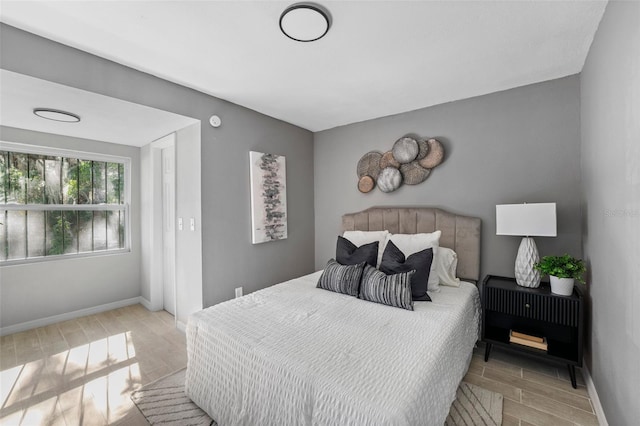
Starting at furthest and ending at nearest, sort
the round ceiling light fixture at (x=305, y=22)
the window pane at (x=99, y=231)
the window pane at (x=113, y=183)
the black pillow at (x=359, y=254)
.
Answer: the window pane at (x=113, y=183) < the window pane at (x=99, y=231) < the black pillow at (x=359, y=254) < the round ceiling light fixture at (x=305, y=22)

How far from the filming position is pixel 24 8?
60.0 inches

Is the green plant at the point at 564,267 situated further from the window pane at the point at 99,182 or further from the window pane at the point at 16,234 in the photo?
the window pane at the point at 16,234

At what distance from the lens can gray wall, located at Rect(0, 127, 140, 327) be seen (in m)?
2.90

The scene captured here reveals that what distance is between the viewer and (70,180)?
3.34 m

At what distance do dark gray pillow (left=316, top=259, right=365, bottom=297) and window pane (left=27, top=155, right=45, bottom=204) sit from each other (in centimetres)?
340

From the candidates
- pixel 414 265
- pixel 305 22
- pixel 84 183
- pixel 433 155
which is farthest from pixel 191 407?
pixel 84 183

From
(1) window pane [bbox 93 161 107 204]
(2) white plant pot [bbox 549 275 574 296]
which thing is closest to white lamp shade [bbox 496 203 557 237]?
(2) white plant pot [bbox 549 275 574 296]

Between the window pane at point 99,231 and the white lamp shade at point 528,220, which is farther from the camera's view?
the window pane at point 99,231

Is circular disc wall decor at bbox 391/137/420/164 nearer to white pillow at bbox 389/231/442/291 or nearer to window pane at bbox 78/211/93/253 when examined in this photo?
white pillow at bbox 389/231/442/291

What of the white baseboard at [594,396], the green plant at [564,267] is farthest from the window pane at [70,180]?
the white baseboard at [594,396]

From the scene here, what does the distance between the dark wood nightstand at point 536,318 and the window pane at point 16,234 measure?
479 cm

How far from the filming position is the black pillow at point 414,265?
7.08 feet

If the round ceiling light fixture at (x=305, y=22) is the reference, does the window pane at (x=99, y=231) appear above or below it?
below

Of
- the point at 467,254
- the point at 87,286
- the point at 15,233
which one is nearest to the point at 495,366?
the point at 467,254
